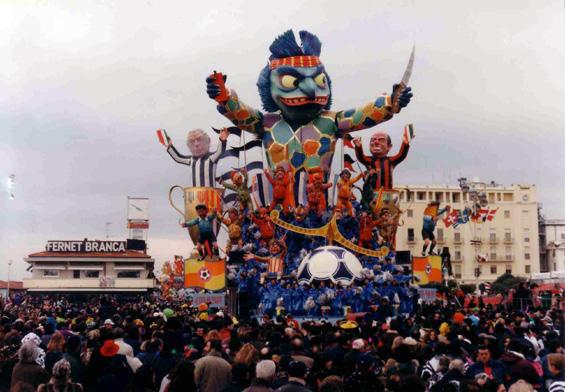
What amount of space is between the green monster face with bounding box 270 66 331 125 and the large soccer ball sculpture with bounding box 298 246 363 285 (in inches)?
319

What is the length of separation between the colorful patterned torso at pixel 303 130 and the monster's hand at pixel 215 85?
1406 mm

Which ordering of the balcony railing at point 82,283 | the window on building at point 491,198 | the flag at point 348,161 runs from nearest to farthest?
the flag at point 348,161, the balcony railing at point 82,283, the window on building at point 491,198

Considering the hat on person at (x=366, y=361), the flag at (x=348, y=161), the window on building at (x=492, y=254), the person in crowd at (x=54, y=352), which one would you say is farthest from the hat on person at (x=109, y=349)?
the window on building at (x=492, y=254)

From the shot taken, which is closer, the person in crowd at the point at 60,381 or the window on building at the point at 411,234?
the person in crowd at the point at 60,381

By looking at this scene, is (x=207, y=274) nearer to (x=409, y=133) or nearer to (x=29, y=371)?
(x=409, y=133)

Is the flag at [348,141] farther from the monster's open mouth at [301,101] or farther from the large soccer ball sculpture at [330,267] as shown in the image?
the large soccer ball sculpture at [330,267]

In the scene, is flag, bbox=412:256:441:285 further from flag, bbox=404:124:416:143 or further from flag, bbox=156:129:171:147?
flag, bbox=156:129:171:147

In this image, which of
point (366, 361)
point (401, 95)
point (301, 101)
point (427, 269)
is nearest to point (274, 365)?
point (366, 361)

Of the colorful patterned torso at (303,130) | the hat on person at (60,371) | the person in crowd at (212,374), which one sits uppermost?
the colorful patterned torso at (303,130)

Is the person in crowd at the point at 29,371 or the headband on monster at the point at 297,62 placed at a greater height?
the headband on monster at the point at 297,62

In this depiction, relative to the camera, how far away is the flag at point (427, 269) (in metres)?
39.2

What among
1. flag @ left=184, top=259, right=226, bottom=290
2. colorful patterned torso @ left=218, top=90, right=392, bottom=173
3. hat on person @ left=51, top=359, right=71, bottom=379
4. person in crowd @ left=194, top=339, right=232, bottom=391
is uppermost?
colorful patterned torso @ left=218, top=90, right=392, bottom=173

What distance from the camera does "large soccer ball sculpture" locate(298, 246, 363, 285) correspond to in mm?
30172

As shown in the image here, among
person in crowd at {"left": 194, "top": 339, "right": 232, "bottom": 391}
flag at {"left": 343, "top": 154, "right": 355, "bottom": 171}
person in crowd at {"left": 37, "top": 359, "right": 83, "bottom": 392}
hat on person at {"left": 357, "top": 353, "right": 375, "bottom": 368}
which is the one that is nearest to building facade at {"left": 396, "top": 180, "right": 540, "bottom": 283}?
flag at {"left": 343, "top": 154, "right": 355, "bottom": 171}
